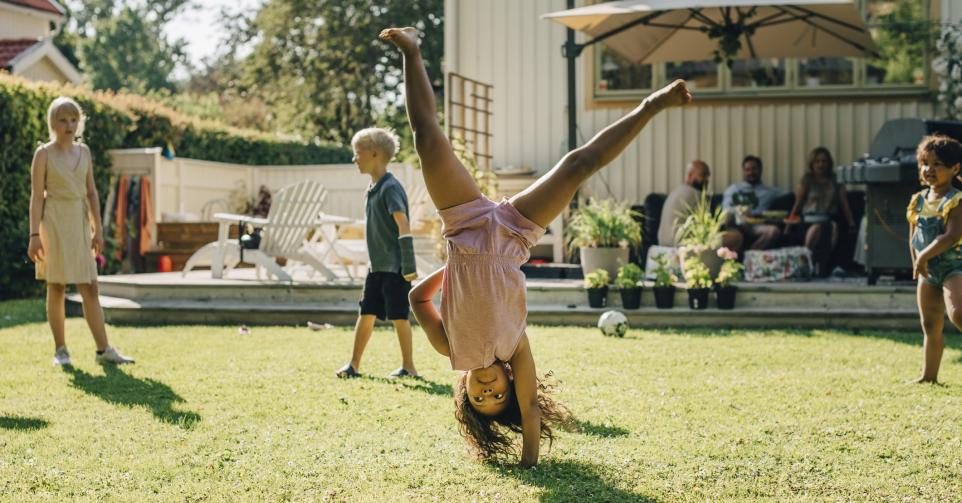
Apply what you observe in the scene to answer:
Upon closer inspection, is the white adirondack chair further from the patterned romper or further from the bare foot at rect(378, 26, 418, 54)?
the bare foot at rect(378, 26, 418, 54)

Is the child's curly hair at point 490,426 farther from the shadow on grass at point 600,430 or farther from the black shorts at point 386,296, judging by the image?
the black shorts at point 386,296

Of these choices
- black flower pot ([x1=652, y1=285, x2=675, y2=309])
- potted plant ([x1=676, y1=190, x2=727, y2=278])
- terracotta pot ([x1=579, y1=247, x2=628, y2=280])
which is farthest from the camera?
terracotta pot ([x1=579, y1=247, x2=628, y2=280])

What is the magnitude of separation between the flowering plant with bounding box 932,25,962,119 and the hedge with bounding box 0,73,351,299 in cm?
959

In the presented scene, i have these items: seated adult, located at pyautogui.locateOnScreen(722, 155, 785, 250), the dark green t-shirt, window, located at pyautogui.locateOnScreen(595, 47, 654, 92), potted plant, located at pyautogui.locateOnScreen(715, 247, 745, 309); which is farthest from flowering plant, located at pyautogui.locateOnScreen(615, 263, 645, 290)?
window, located at pyautogui.locateOnScreen(595, 47, 654, 92)

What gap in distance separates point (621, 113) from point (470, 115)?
170cm

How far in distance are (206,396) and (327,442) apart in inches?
50.7

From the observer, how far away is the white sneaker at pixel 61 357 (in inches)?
231

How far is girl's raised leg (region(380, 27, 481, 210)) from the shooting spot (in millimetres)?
3295

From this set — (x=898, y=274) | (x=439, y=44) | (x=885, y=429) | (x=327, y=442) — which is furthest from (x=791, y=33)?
(x=439, y=44)

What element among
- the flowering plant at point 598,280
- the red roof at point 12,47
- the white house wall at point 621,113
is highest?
the red roof at point 12,47

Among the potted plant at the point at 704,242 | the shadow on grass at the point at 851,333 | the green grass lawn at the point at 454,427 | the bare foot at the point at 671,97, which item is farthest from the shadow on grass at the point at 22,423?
the potted plant at the point at 704,242

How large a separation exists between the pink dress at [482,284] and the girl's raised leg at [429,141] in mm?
52

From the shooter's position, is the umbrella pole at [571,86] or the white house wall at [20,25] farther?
the white house wall at [20,25]

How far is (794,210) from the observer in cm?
956
